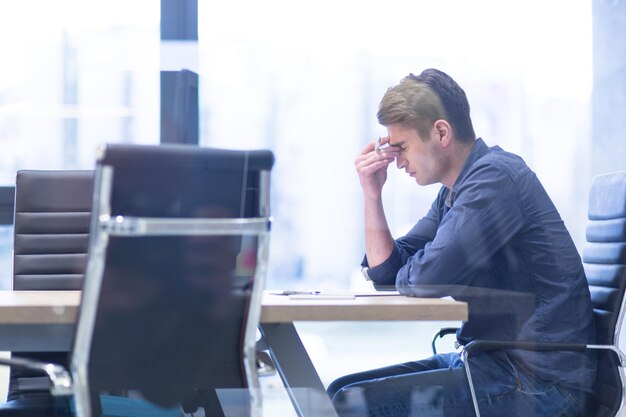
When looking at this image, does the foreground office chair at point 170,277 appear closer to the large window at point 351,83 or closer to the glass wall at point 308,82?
the glass wall at point 308,82

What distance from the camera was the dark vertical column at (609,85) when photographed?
11.8 ft

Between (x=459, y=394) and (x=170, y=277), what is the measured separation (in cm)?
86

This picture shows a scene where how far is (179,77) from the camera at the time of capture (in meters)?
3.54

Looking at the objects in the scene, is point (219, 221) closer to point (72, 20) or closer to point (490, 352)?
point (490, 352)

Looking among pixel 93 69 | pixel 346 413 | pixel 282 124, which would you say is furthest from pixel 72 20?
pixel 346 413

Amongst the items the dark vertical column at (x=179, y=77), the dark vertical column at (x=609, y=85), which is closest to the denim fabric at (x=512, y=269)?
the dark vertical column at (x=179, y=77)

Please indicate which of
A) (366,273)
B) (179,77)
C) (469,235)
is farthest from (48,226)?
(469,235)

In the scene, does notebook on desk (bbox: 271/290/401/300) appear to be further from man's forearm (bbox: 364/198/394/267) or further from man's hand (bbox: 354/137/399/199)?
man's hand (bbox: 354/137/399/199)

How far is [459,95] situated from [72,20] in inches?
70.2

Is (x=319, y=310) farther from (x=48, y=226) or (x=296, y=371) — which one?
(x=48, y=226)

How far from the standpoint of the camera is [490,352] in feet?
6.36

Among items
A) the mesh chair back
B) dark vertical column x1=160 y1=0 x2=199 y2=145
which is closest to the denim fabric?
the mesh chair back

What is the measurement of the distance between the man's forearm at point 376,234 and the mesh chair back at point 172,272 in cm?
76

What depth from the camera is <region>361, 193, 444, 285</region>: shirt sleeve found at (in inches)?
86.2
